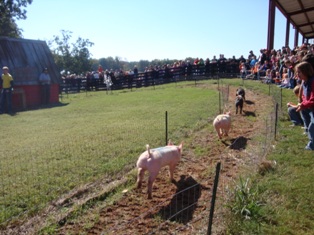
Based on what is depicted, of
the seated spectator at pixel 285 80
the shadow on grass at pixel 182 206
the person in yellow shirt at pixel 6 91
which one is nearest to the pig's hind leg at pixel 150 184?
the shadow on grass at pixel 182 206

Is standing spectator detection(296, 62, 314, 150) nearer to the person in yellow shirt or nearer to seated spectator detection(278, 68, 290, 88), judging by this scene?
seated spectator detection(278, 68, 290, 88)

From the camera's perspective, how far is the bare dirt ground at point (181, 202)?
3799 mm

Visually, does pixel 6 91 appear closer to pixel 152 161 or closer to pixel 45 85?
pixel 45 85

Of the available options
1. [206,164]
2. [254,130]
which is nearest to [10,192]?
[206,164]

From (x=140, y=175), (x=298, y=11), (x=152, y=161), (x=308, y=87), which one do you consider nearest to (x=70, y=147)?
(x=140, y=175)

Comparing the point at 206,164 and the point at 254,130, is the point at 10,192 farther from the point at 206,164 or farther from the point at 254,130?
the point at 254,130

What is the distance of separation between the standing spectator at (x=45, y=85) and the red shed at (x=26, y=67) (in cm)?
25

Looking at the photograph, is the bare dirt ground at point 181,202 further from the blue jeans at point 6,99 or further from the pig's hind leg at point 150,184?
the blue jeans at point 6,99

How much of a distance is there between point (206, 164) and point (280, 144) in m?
1.65

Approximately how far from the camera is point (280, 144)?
6207mm

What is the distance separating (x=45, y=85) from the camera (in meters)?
18.5

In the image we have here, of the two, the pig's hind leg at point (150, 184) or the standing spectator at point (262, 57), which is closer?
the pig's hind leg at point (150, 184)

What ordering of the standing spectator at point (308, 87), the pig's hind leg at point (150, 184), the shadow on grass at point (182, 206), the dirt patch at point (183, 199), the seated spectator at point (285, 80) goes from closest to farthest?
the dirt patch at point (183, 199) < the shadow on grass at point (182, 206) < the pig's hind leg at point (150, 184) < the standing spectator at point (308, 87) < the seated spectator at point (285, 80)

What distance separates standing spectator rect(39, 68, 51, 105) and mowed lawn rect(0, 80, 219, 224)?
6.20 metres
